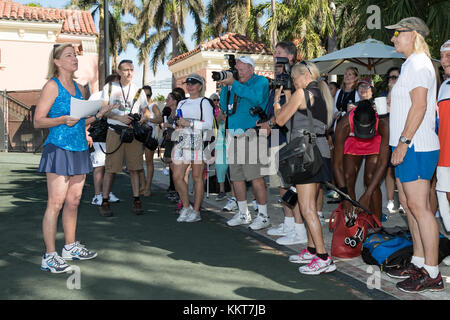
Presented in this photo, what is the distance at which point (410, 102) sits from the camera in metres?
3.51

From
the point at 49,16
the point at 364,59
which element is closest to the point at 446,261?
the point at 364,59

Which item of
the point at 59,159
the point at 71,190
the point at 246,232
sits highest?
the point at 59,159

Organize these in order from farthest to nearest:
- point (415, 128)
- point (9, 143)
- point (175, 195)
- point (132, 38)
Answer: point (132, 38)
point (9, 143)
point (175, 195)
point (415, 128)

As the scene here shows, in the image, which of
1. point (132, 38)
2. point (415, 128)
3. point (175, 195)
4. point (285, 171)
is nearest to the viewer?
point (415, 128)

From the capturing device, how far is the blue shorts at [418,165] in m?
3.52

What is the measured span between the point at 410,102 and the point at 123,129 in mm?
4045

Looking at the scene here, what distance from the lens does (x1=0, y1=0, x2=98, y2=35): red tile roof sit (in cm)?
2236

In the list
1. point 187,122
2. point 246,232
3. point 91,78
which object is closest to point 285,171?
point 246,232

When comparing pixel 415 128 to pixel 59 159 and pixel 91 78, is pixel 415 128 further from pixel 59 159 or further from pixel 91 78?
pixel 91 78

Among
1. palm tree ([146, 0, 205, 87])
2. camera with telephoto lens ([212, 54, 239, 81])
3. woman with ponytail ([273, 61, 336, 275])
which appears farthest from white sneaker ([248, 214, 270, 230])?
palm tree ([146, 0, 205, 87])

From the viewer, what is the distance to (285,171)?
4035 millimetres

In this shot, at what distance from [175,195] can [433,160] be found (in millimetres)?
5060

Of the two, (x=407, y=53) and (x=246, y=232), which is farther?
(x=246, y=232)

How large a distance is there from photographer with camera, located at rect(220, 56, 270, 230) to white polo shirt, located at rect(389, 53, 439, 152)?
198 cm
